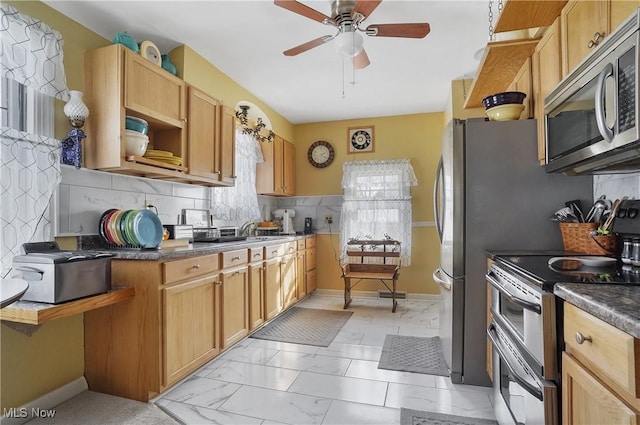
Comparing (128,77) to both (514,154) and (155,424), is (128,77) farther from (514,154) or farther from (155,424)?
(514,154)

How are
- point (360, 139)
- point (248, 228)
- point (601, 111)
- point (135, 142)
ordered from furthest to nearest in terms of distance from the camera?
point (360, 139) < point (248, 228) < point (135, 142) < point (601, 111)

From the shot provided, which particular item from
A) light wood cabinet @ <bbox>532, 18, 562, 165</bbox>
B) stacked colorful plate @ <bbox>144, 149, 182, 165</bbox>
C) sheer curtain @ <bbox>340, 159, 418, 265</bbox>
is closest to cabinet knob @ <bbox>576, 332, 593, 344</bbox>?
light wood cabinet @ <bbox>532, 18, 562, 165</bbox>

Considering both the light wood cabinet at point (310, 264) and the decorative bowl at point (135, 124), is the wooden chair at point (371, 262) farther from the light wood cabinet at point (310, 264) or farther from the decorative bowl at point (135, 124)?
the decorative bowl at point (135, 124)

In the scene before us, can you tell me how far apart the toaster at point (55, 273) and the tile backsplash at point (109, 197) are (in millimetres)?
338

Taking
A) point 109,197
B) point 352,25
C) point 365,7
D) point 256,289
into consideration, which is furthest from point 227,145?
point 365,7

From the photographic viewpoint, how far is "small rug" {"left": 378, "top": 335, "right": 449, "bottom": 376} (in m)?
2.45

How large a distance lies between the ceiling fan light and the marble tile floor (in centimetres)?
222

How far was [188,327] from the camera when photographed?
7.31 feet

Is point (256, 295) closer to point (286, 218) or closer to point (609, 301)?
point (286, 218)

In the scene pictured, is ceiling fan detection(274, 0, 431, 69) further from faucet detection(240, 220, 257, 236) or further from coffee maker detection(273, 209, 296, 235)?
coffee maker detection(273, 209, 296, 235)

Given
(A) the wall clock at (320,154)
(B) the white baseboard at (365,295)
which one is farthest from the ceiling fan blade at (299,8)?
(B) the white baseboard at (365,295)

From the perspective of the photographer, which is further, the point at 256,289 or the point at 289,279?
the point at 289,279

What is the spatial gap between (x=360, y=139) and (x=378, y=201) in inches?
38.2

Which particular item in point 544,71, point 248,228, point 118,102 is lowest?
point 248,228
